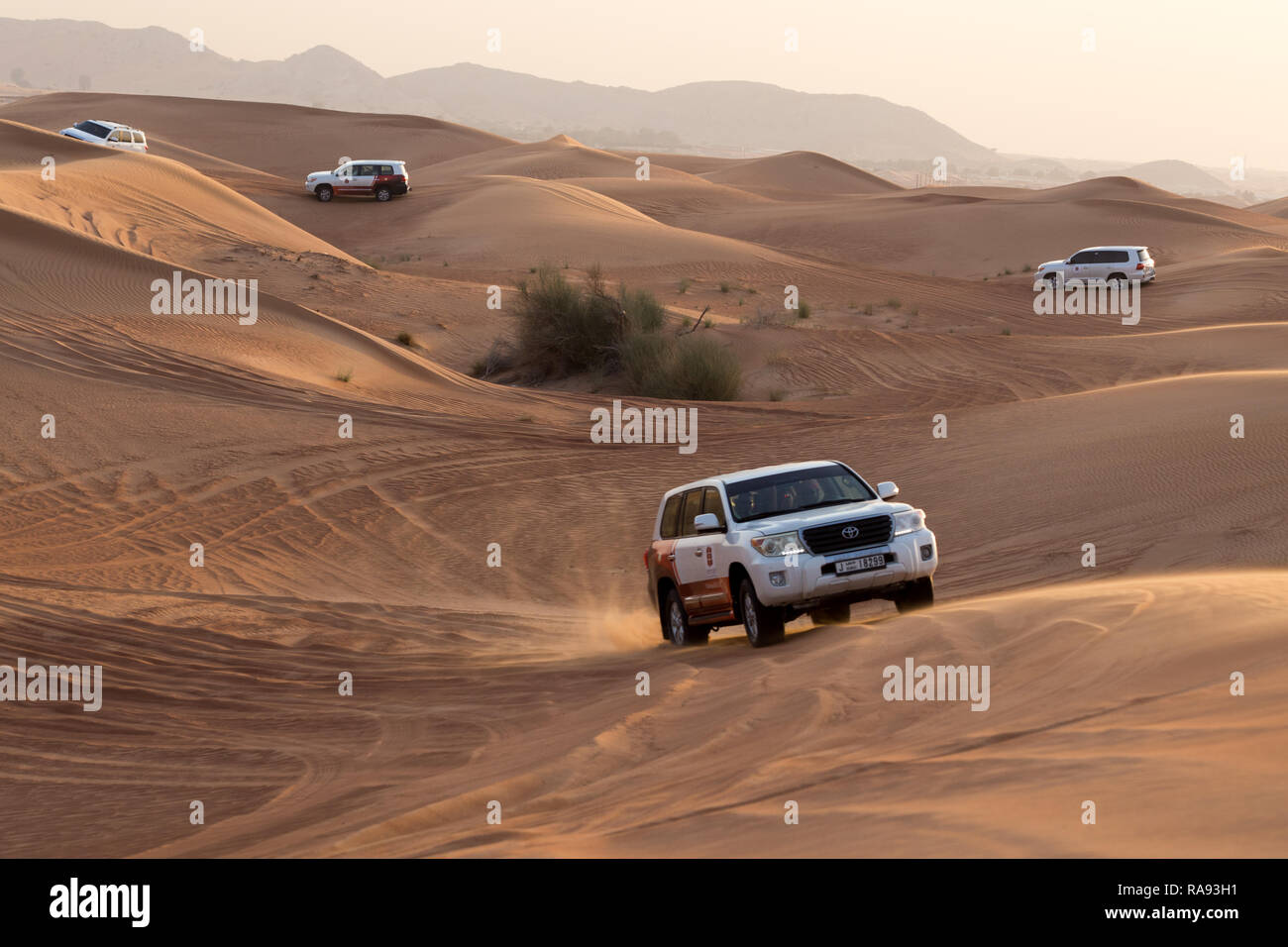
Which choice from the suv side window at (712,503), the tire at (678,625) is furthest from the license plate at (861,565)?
the tire at (678,625)

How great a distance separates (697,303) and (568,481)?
22.3 meters

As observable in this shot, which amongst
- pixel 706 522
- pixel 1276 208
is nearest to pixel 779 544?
pixel 706 522

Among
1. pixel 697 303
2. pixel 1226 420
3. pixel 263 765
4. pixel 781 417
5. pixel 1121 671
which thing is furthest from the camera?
pixel 697 303

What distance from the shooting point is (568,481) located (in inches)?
781

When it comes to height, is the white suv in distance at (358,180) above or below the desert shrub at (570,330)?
above

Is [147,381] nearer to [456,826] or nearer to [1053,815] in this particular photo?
[456,826]

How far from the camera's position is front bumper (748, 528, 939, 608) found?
10.4 meters

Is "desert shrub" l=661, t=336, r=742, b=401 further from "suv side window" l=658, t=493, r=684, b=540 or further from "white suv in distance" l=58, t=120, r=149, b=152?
"white suv in distance" l=58, t=120, r=149, b=152

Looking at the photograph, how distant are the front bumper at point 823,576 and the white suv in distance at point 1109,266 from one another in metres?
36.2

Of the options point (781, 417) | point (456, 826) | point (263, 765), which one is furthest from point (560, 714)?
point (781, 417)

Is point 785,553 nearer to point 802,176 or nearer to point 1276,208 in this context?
point 802,176

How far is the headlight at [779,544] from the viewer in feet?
34.7

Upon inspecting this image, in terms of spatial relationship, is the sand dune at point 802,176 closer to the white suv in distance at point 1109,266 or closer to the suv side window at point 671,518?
the white suv in distance at point 1109,266

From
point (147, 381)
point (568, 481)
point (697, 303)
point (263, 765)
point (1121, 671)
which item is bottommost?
point (263, 765)
